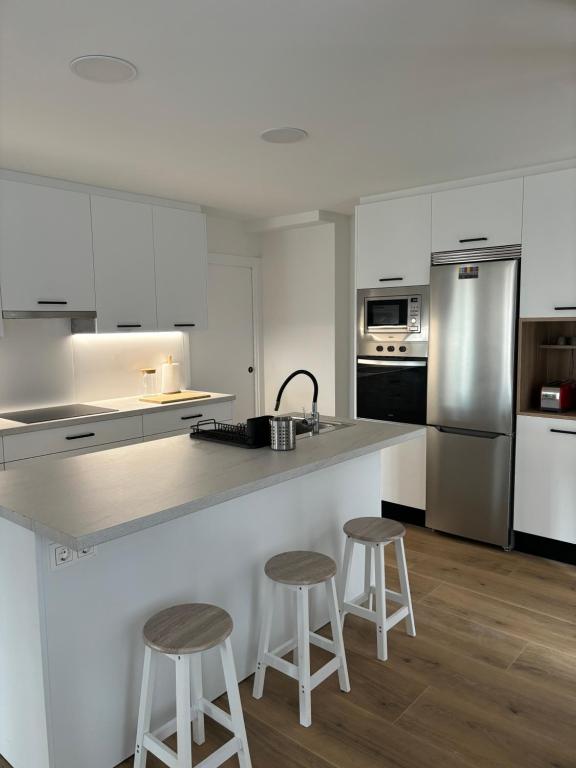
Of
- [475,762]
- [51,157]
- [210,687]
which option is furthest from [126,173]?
[475,762]

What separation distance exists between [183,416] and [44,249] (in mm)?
1457

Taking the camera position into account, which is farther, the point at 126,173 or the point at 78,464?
the point at 126,173

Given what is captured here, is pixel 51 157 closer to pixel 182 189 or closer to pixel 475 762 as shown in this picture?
pixel 182 189

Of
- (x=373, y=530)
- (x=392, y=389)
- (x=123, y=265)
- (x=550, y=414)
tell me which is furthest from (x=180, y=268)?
(x=550, y=414)

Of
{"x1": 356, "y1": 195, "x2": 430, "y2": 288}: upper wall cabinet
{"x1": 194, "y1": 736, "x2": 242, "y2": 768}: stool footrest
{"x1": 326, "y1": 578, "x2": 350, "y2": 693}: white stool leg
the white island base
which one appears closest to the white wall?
{"x1": 356, "y1": 195, "x2": 430, "y2": 288}: upper wall cabinet

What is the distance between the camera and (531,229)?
3.55m

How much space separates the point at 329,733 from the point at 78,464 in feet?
4.54

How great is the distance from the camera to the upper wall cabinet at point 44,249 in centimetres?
350

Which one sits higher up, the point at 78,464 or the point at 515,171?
the point at 515,171

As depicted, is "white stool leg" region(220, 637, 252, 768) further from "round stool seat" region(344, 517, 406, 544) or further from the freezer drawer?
the freezer drawer

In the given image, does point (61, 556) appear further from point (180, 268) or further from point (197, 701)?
point (180, 268)

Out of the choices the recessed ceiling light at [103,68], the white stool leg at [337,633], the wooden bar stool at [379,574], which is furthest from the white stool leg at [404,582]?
the recessed ceiling light at [103,68]

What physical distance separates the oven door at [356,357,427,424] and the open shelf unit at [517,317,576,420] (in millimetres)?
666

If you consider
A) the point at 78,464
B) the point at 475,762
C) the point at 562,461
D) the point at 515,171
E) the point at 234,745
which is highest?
the point at 515,171
